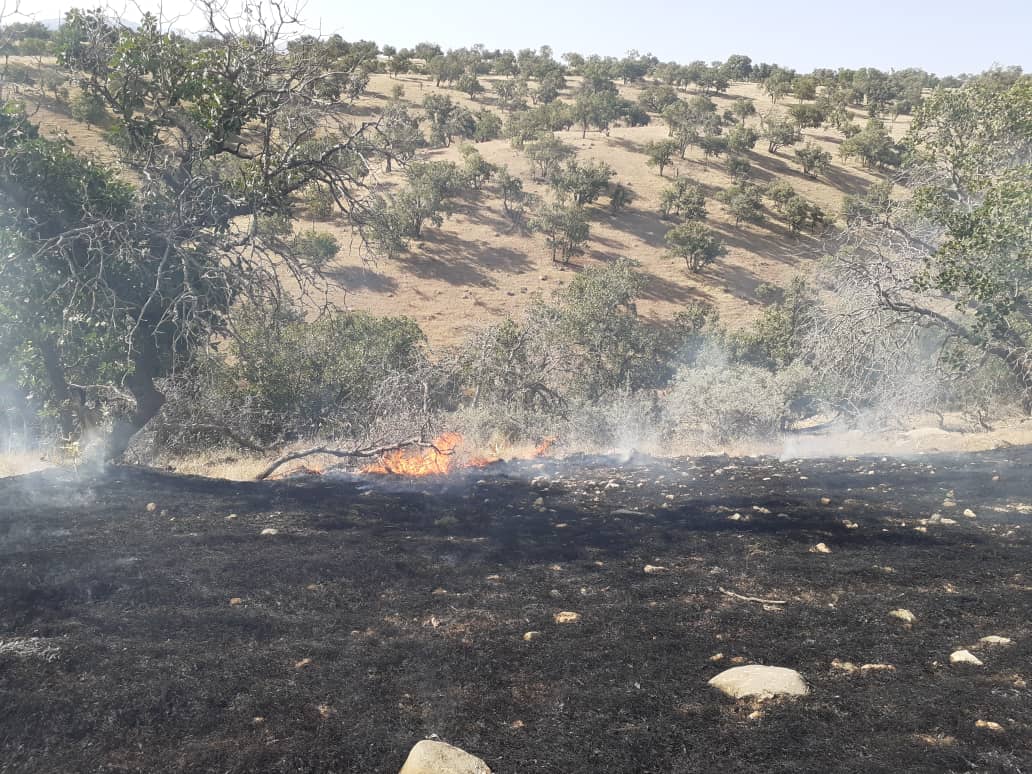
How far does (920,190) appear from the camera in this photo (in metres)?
11.6

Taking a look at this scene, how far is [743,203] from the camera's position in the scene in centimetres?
4016

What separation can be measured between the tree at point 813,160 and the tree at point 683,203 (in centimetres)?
1014

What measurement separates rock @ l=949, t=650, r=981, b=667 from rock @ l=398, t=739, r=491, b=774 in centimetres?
277

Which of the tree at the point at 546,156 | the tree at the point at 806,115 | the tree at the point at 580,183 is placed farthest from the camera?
the tree at the point at 806,115

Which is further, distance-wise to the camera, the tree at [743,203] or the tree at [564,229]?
the tree at [743,203]

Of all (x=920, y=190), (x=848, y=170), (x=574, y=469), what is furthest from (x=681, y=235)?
(x=574, y=469)

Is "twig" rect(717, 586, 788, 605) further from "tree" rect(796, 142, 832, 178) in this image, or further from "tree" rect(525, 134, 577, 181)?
"tree" rect(796, 142, 832, 178)

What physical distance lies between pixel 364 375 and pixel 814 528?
11.2 meters

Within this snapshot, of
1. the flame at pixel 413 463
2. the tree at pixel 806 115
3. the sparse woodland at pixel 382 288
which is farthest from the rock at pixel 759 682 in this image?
the tree at pixel 806 115

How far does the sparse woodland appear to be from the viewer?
28.1ft

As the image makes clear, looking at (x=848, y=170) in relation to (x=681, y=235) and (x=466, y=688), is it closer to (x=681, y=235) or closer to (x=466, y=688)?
(x=681, y=235)

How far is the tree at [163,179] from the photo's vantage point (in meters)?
8.23

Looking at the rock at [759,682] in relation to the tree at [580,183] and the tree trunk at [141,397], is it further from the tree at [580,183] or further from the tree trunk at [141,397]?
the tree at [580,183]

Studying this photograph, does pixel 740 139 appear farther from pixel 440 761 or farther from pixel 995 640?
pixel 440 761
